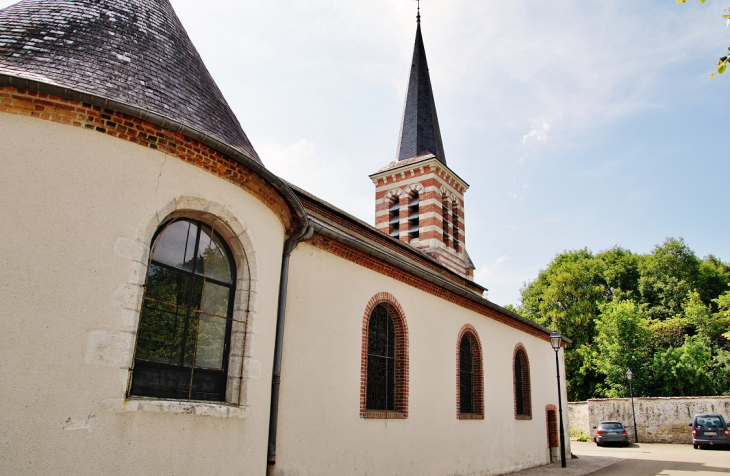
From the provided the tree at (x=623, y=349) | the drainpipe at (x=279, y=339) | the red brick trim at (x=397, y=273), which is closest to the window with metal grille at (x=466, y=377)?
the red brick trim at (x=397, y=273)

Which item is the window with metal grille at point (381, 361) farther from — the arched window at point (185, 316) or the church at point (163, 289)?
the arched window at point (185, 316)

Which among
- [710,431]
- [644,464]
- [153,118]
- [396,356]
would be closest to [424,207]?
[644,464]

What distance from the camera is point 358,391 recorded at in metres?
8.47

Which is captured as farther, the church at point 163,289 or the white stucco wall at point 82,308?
the church at point 163,289

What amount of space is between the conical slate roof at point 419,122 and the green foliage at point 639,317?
17.0 metres

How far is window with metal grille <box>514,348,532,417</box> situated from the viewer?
15227 mm

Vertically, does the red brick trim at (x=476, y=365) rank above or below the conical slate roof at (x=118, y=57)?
below

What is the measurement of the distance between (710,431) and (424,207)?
46.2 ft

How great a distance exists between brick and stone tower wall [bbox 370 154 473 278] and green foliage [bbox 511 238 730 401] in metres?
14.3

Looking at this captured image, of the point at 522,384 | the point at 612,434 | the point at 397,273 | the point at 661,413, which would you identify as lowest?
the point at 612,434

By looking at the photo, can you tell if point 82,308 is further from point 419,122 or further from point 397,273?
point 419,122

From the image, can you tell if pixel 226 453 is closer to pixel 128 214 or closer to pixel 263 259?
pixel 263 259

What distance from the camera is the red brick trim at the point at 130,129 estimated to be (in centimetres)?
482

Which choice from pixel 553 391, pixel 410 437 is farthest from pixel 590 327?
pixel 410 437
